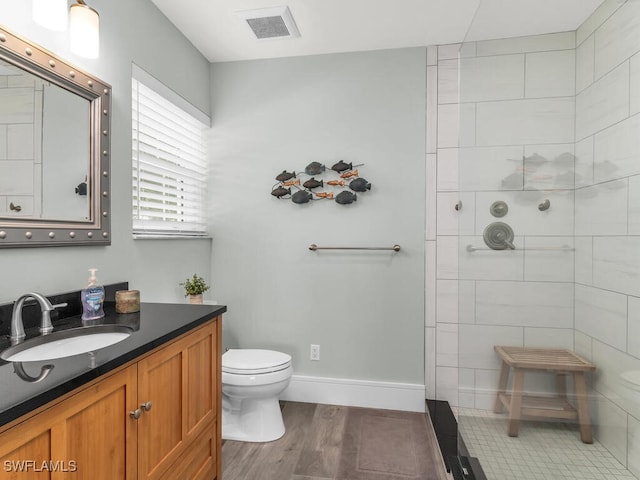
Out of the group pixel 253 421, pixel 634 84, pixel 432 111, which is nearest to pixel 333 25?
pixel 432 111

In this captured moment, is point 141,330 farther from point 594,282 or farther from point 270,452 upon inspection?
point 594,282

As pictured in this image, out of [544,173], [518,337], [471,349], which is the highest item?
[544,173]

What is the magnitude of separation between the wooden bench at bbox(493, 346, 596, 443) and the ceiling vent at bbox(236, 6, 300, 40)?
2.02m

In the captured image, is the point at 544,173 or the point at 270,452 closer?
the point at 544,173

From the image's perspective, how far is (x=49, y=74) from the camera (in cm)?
140

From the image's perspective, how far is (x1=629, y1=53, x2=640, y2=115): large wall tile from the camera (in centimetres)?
85

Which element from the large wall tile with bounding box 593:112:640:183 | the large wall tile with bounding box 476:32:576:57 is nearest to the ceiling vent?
the large wall tile with bounding box 476:32:576:57

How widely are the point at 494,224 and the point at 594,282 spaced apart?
0.48m

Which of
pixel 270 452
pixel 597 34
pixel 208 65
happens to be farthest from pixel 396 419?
pixel 208 65

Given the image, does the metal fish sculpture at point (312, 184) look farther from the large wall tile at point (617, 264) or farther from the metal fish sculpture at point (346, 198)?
the large wall tile at point (617, 264)

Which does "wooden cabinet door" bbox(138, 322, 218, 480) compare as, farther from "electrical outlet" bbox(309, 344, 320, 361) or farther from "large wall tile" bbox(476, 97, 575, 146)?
"large wall tile" bbox(476, 97, 575, 146)

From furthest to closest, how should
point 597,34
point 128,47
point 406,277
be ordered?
point 406,277, point 128,47, point 597,34

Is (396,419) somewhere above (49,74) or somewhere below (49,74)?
below

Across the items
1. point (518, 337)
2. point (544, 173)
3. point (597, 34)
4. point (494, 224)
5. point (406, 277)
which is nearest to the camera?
point (597, 34)
